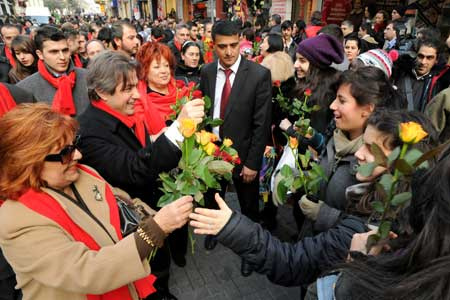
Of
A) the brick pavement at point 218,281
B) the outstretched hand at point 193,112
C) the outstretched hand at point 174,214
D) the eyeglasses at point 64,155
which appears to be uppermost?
the outstretched hand at point 193,112

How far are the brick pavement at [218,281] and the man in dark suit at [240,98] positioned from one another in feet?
0.51

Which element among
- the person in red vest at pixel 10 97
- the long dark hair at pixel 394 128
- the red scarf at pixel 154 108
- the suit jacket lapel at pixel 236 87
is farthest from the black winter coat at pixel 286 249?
the person in red vest at pixel 10 97

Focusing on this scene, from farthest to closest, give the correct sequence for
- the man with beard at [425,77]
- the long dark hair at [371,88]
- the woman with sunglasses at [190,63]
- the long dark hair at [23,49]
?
the woman with sunglasses at [190,63] → the long dark hair at [23,49] → the man with beard at [425,77] → the long dark hair at [371,88]

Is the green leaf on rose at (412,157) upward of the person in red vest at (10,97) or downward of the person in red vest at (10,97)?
upward

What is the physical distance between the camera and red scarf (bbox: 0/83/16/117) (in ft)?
7.97

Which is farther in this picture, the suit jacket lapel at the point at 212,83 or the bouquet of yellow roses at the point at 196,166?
the suit jacket lapel at the point at 212,83

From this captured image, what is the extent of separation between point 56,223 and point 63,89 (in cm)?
226

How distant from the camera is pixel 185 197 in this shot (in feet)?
4.70

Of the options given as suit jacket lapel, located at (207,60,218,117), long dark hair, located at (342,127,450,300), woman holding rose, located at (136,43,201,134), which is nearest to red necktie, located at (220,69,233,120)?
suit jacket lapel, located at (207,60,218,117)

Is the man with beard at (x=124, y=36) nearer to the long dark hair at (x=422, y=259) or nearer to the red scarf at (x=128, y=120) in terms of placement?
the red scarf at (x=128, y=120)

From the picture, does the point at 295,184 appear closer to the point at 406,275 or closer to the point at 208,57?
the point at 406,275

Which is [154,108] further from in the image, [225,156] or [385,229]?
[385,229]

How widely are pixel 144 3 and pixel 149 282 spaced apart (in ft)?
138

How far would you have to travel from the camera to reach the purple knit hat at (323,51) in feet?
9.98
